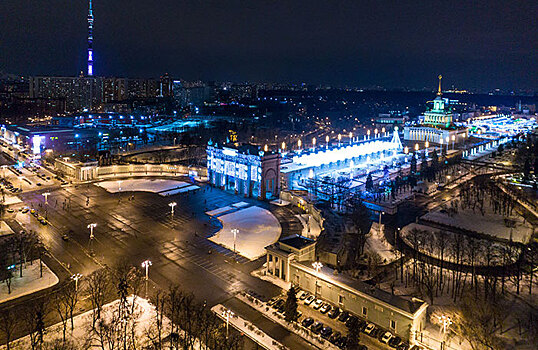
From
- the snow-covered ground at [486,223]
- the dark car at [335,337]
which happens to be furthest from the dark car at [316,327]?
the snow-covered ground at [486,223]

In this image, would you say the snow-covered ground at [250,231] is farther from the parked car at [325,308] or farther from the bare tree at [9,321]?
the bare tree at [9,321]

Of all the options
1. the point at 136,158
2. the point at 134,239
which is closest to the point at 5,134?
the point at 136,158

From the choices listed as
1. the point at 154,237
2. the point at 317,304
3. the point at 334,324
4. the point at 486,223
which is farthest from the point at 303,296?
the point at 486,223

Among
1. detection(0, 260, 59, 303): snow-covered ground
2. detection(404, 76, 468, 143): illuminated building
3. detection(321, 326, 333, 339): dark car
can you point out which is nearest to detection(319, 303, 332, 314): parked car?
detection(321, 326, 333, 339): dark car

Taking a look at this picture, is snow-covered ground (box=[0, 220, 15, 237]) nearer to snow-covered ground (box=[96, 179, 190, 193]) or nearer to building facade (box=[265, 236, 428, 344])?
snow-covered ground (box=[96, 179, 190, 193])

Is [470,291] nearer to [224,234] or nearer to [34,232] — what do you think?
[224,234]

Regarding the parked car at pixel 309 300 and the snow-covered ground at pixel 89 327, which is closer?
the snow-covered ground at pixel 89 327
